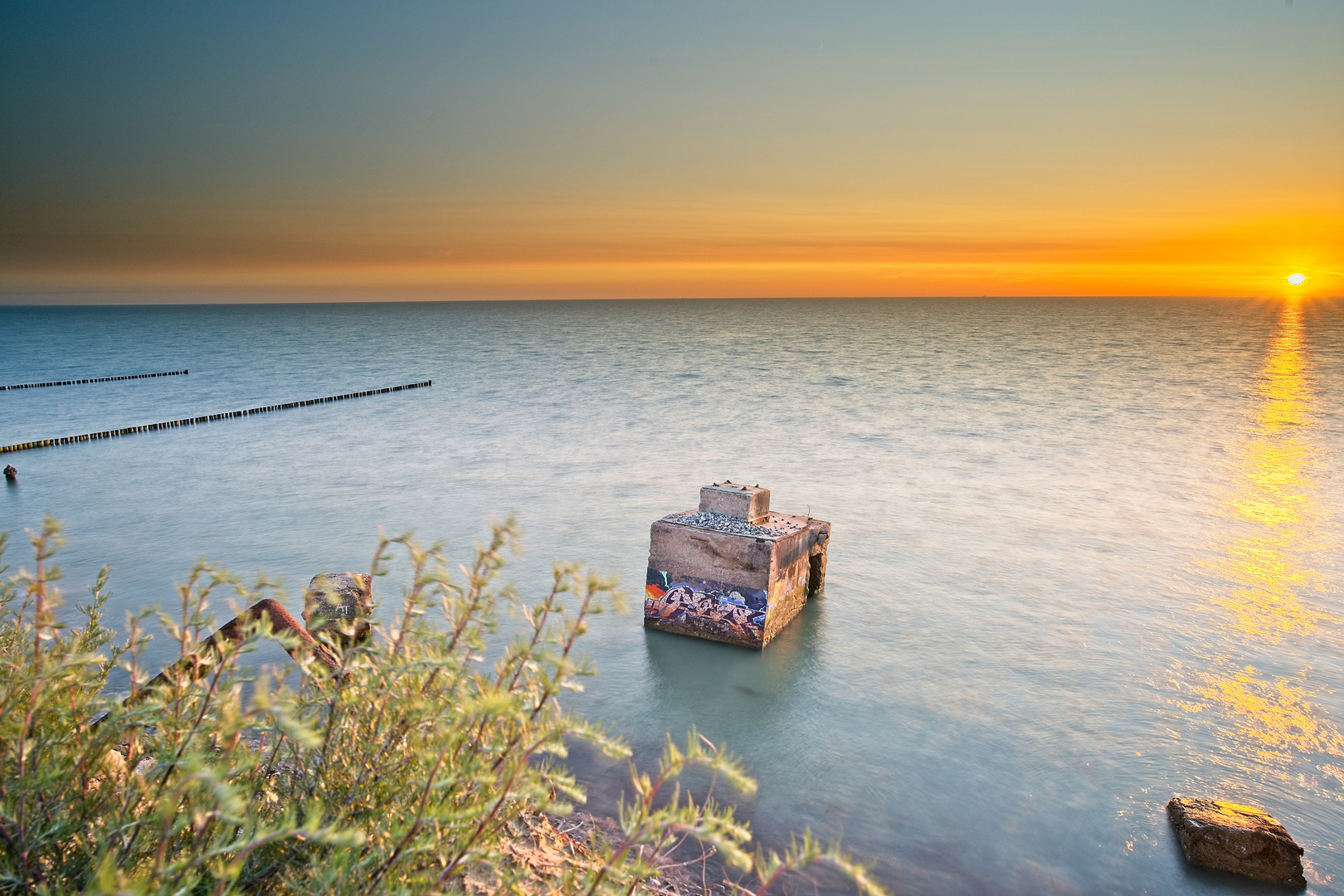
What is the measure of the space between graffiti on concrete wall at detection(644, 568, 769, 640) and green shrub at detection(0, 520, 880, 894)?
690 cm

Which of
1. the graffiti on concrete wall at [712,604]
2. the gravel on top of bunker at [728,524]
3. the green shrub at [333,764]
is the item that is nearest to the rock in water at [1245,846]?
the graffiti on concrete wall at [712,604]

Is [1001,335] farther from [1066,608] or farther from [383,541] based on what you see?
[383,541]

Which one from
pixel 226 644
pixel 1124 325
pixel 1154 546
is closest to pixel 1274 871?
pixel 226 644

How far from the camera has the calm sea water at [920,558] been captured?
747 centimetres

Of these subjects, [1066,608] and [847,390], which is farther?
[847,390]

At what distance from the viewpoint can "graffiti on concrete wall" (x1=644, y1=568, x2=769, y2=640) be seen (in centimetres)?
1012

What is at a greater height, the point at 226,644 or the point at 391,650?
the point at 226,644

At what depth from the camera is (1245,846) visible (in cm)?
629

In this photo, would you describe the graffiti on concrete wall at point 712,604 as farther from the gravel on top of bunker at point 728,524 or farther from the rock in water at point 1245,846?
the rock in water at point 1245,846

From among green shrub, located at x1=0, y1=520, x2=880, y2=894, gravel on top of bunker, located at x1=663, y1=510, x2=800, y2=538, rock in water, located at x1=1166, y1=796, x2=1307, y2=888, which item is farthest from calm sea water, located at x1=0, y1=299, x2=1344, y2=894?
green shrub, located at x1=0, y1=520, x2=880, y2=894

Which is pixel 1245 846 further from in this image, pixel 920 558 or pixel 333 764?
pixel 920 558

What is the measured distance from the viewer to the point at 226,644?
8.48ft

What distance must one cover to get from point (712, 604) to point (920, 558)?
19.1ft

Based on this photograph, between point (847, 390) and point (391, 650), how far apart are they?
137ft
